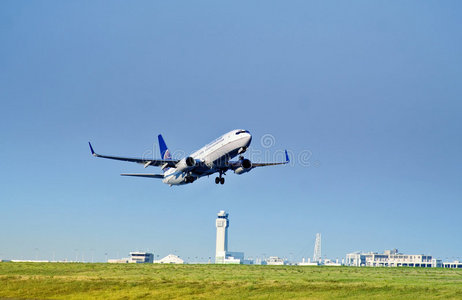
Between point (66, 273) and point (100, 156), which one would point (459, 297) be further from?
point (100, 156)

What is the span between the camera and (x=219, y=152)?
98438mm

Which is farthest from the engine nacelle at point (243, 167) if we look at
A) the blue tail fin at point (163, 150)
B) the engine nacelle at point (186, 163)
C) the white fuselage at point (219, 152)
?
the blue tail fin at point (163, 150)

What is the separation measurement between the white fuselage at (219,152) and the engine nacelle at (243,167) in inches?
124

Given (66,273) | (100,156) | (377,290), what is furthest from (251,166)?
(377,290)

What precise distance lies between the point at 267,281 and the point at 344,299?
40.3ft

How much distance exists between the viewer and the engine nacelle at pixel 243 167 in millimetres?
104375

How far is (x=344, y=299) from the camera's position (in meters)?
58.8

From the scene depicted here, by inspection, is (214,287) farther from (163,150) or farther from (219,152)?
(163,150)

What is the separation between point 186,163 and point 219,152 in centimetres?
622

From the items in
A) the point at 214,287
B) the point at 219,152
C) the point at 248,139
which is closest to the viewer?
the point at 214,287

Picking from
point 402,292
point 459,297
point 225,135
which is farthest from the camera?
point 225,135

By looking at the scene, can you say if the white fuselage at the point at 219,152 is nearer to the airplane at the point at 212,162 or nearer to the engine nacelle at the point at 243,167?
the airplane at the point at 212,162

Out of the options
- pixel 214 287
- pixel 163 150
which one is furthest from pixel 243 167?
pixel 163 150

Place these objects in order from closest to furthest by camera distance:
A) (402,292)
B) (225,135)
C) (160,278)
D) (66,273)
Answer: (402,292)
(160,278)
(66,273)
(225,135)
